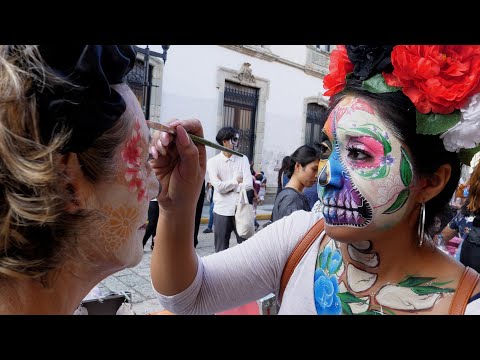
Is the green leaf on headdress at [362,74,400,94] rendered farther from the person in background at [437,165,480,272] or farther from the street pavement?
the street pavement

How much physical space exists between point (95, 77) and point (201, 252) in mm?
4861

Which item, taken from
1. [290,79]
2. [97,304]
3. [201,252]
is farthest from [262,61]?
[97,304]

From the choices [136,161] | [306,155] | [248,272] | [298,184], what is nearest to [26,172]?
[136,161]

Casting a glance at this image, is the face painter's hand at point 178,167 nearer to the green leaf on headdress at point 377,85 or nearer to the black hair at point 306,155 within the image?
the green leaf on headdress at point 377,85

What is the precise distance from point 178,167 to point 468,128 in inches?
34.4

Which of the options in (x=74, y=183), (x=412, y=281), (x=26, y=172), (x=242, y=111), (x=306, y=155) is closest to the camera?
(x=26, y=172)

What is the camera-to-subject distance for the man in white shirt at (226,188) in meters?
4.19

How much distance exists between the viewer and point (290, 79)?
484 inches

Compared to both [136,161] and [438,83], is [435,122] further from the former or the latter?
[136,161]

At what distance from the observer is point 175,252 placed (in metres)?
1.25

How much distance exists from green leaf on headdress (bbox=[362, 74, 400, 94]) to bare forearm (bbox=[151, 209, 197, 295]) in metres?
0.69

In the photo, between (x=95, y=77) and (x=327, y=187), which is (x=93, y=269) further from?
(x=327, y=187)

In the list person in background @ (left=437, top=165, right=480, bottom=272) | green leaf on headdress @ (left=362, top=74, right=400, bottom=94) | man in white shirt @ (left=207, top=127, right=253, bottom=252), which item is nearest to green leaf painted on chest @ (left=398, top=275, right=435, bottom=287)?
green leaf on headdress @ (left=362, top=74, right=400, bottom=94)

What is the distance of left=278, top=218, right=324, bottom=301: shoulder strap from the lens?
127 cm
